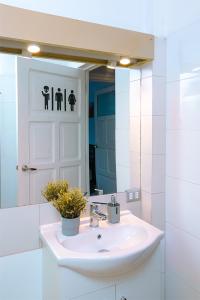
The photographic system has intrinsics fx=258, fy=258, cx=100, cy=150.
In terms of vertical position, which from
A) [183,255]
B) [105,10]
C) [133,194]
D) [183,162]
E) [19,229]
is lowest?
[183,255]

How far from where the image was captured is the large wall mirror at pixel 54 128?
1.37m

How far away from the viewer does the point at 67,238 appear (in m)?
1.28

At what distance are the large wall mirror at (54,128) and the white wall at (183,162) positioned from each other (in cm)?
36

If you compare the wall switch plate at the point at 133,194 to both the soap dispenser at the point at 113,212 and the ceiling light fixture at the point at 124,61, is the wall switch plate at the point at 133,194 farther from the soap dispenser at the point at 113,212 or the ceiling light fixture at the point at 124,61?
the ceiling light fixture at the point at 124,61

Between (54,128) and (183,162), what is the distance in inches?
30.2

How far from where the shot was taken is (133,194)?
65.5 inches

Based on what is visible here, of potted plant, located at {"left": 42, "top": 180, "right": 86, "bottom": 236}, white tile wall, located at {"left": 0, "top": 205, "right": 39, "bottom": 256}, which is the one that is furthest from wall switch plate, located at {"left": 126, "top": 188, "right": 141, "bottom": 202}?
white tile wall, located at {"left": 0, "top": 205, "right": 39, "bottom": 256}

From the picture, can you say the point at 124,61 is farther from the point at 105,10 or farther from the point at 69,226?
the point at 69,226

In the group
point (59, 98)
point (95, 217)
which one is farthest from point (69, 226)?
point (59, 98)

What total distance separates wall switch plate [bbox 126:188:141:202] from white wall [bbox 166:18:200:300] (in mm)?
188

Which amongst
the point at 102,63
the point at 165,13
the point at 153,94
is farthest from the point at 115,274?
the point at 165,13

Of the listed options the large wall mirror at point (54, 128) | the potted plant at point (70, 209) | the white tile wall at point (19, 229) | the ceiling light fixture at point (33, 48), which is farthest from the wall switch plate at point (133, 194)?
the ceiling light fixture at point (33, 48)

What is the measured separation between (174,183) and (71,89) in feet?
2.76

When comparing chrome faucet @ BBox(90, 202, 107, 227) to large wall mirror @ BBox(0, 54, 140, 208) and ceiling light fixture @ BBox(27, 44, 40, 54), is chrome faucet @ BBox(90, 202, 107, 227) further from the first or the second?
ceiling light fixture @ BBox(27, 44, 40, 54)
